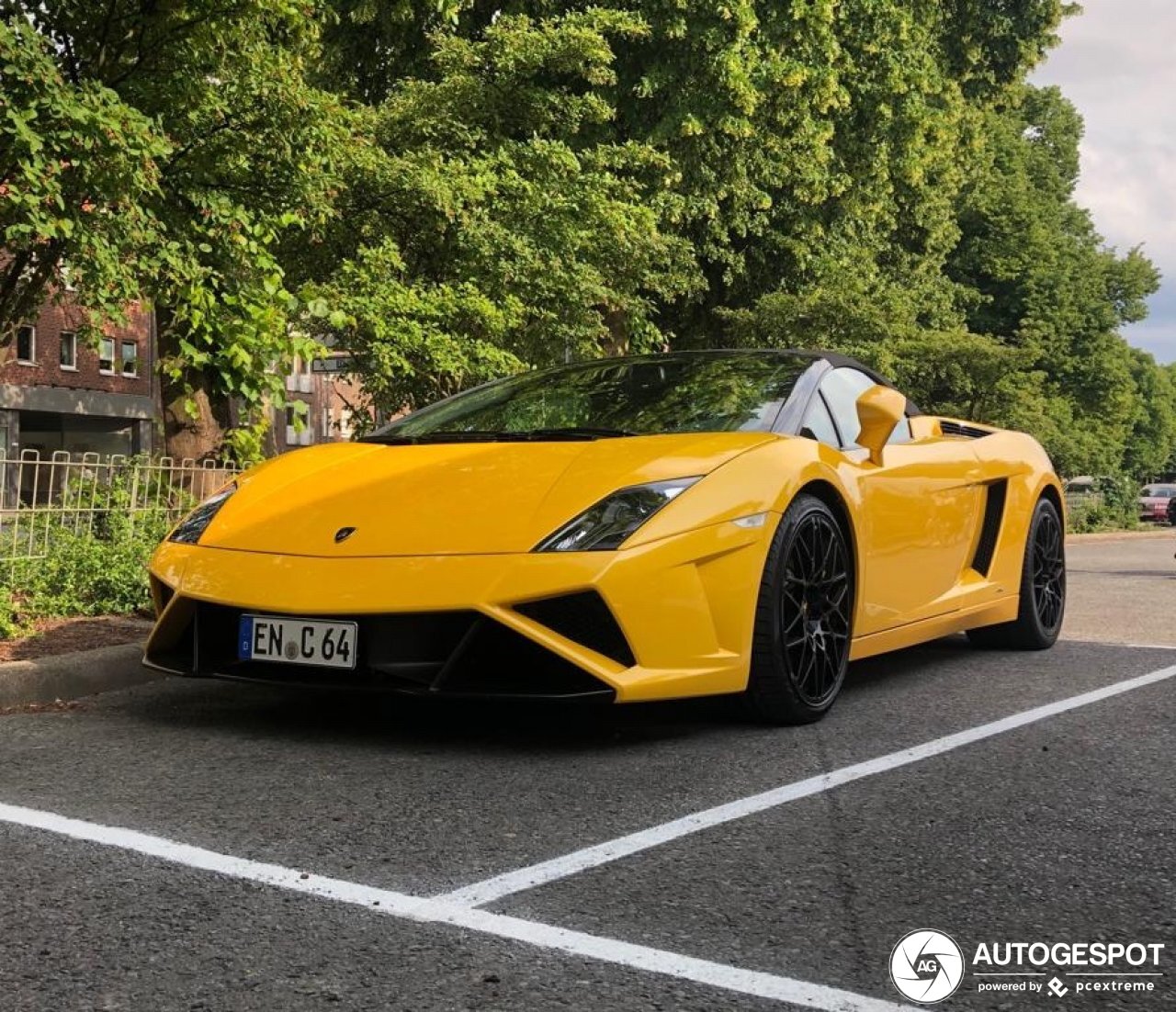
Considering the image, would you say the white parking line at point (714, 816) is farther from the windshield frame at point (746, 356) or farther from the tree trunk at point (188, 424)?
the tree trunk at point (188, 424)

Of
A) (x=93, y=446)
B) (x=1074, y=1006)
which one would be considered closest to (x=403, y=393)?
(x=1074, y=1006)

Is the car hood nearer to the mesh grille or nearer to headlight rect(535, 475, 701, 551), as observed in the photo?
headlight rect(535, 475, 701, 551)

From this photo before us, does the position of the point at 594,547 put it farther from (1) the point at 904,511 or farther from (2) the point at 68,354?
(2) the point at 68,354

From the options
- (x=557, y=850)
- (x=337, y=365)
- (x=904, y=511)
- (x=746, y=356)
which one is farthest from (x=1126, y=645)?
(x=337, y=365)

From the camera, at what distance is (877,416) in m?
4.72

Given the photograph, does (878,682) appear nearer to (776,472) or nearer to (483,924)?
(776,472)

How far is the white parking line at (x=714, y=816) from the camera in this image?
258cm

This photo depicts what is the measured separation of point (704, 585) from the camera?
3840 mm

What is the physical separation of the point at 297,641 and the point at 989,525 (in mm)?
3355

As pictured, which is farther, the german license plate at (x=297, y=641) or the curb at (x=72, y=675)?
the curb at (x=72, y=675)

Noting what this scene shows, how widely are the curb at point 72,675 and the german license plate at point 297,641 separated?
3.89 ft

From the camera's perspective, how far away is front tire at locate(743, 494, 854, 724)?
405 cm

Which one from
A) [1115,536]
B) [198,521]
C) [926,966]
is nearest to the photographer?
[926,966]

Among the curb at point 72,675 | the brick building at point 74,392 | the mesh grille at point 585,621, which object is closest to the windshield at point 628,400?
the mesh grille at point 585,621
